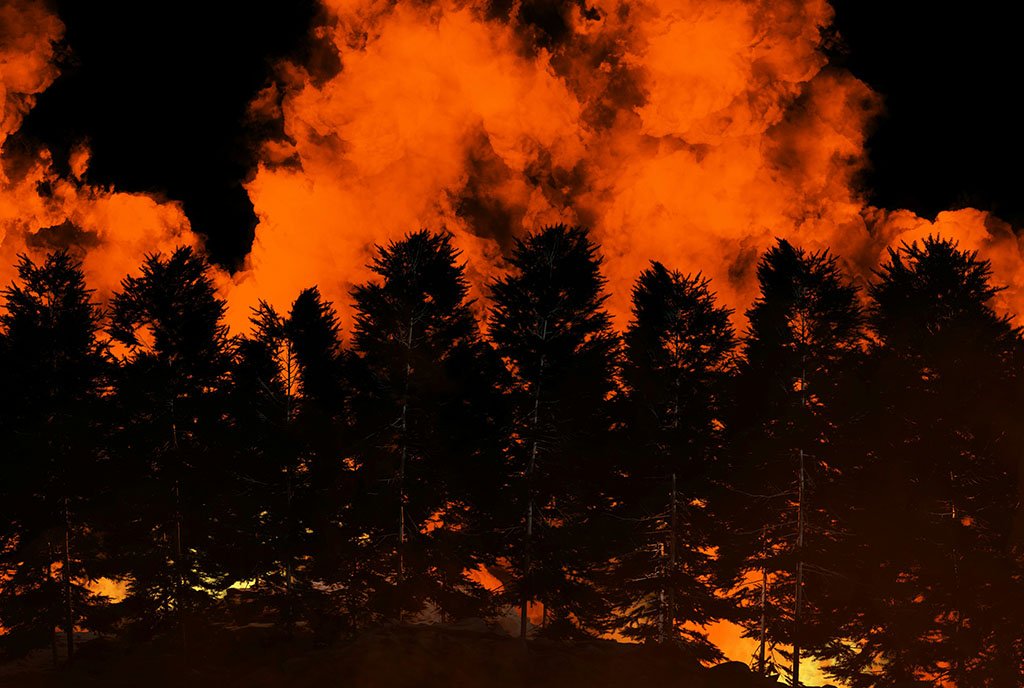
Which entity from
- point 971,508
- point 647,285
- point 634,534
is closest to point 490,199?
point 647,285

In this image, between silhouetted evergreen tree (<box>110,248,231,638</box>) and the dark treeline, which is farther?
silhouetted evergreen tree (<box>110,248,231,638</box>)

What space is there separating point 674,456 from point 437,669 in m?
10.4

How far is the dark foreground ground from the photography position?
17.5m

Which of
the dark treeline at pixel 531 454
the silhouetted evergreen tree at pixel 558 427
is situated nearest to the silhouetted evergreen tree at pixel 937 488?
the dark treeline at pixel 531 454

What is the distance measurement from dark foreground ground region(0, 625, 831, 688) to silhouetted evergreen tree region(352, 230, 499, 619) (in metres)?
3.17

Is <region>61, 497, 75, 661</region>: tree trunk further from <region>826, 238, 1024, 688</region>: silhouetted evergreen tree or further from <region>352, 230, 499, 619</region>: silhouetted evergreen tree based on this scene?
<region>826, 238, 1024, 688</region>: silhouetted evergreen tree

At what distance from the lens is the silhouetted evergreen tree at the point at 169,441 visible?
24.4 metres

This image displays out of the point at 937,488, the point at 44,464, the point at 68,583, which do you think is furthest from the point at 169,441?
the point at 937,488

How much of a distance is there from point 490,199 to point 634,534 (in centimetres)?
3305

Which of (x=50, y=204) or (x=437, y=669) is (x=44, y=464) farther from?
(x=50, y=204)

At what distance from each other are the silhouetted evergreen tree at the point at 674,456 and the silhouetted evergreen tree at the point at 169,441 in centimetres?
1335

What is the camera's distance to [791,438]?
2438 centimetres

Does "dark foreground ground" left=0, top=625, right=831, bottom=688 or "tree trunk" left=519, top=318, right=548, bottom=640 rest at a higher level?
"tree trunk" left=519, top=318, right=548, bottom=640

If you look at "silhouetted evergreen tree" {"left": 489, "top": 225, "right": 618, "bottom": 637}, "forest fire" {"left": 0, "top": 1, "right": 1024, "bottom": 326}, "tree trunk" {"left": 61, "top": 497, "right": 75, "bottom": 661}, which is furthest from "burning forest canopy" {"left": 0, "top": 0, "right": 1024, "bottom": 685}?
"tree trunk" {"left": 61, "top": 497, "right": 75, "bottom": 661}
